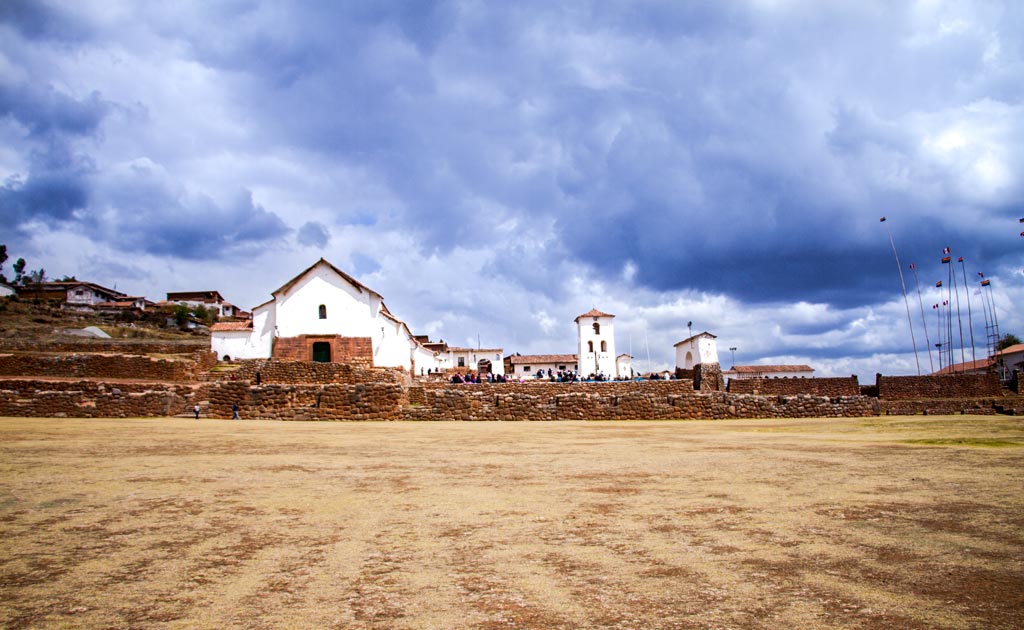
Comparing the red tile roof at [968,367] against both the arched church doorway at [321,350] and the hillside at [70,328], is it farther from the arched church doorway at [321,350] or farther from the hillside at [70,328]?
the hillside at [70,328]

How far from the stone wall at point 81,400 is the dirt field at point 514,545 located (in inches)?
509

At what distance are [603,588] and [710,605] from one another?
0.49 metres

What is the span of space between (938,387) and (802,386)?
28.6ft

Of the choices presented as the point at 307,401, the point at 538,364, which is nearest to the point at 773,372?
the point at 538,364

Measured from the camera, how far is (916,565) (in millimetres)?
2918

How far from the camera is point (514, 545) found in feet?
11.4

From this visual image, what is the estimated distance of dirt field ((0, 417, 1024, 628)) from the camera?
245 centimetres

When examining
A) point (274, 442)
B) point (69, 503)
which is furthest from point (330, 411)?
point (69, 503)

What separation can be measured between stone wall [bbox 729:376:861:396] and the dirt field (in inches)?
1239

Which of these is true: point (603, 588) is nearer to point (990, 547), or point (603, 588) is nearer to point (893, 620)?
point (893, 620)

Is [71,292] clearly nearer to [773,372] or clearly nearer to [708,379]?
[708,379]

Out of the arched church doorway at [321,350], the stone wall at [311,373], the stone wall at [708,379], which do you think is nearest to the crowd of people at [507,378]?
the stone wall at [708,379]

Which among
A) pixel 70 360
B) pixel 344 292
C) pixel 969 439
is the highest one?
pixel 344 292

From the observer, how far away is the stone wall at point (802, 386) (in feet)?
118
